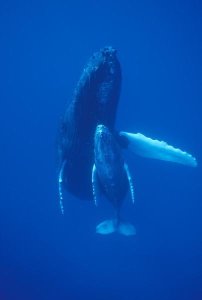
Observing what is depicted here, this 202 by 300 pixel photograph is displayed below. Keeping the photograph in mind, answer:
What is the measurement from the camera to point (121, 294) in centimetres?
2095

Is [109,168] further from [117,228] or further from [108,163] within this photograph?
[117,228]

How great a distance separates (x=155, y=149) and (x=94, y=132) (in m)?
2.13

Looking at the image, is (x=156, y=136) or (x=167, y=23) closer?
(x=156, y=136)

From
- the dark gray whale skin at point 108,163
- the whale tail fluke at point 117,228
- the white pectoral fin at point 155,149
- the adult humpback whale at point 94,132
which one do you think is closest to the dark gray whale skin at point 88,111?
the adult humpback whale at point 94,132

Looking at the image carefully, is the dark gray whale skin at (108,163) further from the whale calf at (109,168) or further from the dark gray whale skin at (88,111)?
the dark gray whale skin at (88,111)

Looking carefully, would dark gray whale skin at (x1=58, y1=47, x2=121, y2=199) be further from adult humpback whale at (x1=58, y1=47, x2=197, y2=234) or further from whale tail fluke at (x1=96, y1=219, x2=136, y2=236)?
whale tail fluke at (x1=96, y1=219, x2=136, y2=236)

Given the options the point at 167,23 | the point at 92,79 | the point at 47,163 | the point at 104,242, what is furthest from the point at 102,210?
the point at 167,23

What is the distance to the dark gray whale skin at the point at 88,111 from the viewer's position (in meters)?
9.65

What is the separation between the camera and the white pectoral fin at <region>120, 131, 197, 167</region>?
11.3 meters

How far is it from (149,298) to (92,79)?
1466 centimetres

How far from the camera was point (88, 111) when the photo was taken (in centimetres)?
1017

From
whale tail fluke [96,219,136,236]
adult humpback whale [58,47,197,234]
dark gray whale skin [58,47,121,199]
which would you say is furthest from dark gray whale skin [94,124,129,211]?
whale tail fluke [96,219,136,236]

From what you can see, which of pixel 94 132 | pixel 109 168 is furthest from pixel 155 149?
pixel 109 168

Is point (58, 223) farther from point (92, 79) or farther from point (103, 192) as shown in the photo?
point (92, 79)
